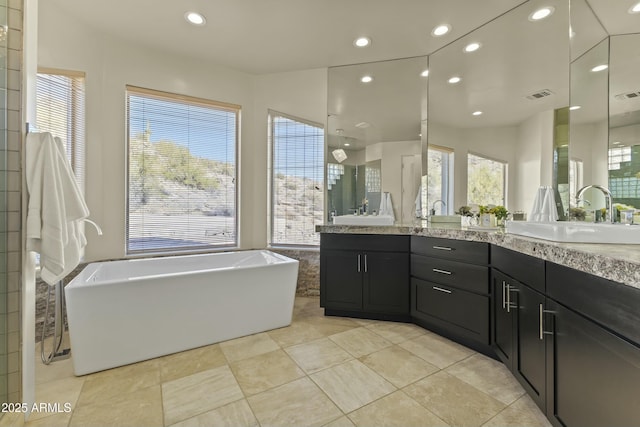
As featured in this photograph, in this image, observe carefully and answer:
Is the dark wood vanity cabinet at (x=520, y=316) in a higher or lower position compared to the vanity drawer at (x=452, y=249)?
lower

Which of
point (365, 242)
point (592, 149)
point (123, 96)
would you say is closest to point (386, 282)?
point (365, 242)

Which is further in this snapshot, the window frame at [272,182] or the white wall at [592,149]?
the window frame at [272,182]

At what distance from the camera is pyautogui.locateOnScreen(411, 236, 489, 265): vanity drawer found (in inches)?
78.5

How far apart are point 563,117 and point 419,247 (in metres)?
1.39

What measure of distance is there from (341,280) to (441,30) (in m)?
2.47

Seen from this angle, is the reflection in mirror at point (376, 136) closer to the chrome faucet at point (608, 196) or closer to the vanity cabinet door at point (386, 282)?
the vanity cabinet door at point (386, 282)

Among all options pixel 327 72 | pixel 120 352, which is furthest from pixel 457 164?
pixel 120 352

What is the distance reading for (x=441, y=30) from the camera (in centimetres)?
256

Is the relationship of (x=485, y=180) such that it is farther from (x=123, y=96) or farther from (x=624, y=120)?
(x=123, y=96)

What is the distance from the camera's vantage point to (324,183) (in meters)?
3.36

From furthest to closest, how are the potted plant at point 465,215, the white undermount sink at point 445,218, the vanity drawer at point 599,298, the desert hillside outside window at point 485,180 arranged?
the white undermount sink at point 445,218 < the potted plant at point 465,215 < the desert hillside outside window at point 485,180 < the vanity drawer at point 599,298

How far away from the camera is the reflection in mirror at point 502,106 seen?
2.12m

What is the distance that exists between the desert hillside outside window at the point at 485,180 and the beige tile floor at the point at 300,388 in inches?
51.3

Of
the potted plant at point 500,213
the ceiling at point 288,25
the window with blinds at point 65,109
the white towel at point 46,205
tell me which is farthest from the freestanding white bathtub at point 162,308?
the ceiling at point 288,25
